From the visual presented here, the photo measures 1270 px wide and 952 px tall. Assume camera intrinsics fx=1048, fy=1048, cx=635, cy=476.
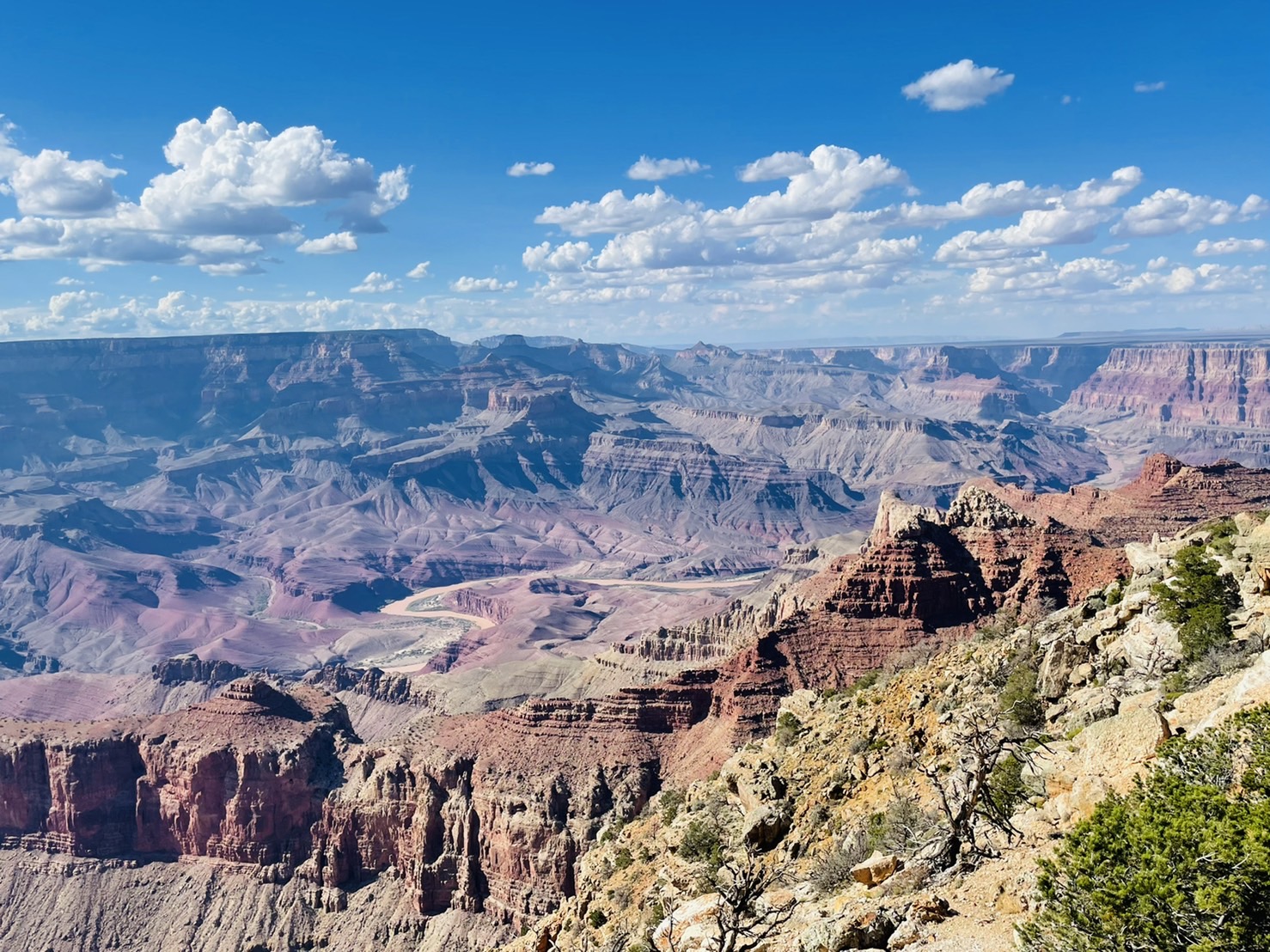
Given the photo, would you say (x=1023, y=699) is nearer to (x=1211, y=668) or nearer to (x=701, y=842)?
(x=1211, y=668)

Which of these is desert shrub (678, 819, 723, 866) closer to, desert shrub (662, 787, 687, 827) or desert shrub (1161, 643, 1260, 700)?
desert shrub (662, 787, 687, 827)

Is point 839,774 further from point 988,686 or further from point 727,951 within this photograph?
point 727,951

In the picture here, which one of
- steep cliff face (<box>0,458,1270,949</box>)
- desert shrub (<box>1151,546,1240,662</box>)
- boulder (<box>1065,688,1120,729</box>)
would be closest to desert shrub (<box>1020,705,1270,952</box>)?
boulder (<box>1065,688,1120,729</box>)

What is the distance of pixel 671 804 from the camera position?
196ft

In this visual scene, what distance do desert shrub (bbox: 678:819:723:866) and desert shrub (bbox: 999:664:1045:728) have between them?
40.6 ft

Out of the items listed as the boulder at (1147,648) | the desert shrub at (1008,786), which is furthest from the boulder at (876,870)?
the boulder at (1147,648)

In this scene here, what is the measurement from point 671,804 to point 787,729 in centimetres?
892

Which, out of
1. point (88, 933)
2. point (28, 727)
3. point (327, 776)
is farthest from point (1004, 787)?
point (28, 727)

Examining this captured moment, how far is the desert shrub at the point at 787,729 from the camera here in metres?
53.7

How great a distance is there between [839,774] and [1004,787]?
14.6 m

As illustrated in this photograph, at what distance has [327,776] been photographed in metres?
101

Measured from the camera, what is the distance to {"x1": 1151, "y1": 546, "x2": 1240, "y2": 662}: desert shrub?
32.3 metres

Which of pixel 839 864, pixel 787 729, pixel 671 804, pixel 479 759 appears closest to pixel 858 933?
pixel 839 864

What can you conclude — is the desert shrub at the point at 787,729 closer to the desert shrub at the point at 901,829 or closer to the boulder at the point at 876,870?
the desert shrub at the point at 901,829
